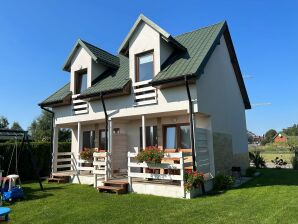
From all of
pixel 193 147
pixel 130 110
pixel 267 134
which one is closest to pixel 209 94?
pixel 193 147

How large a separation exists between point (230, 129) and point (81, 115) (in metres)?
8.92

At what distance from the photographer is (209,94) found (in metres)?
12.8

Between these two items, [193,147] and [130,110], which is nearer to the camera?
[193,147]

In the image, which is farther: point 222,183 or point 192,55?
point 192,55

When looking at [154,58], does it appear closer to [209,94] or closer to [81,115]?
[209,94]

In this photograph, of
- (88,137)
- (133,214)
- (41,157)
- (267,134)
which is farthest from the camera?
(267,134)

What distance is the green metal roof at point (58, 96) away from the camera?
1640 cm

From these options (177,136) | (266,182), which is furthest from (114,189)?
(266,182)

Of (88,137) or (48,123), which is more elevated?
(48,123)

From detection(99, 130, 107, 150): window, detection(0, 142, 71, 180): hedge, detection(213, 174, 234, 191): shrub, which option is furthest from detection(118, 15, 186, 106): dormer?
detection(0, 142, 71, 180): hedge

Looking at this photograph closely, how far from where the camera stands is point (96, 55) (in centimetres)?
1569

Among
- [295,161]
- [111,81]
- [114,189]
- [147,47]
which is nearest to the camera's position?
[114,189]

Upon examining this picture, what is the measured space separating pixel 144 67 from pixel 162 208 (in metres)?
7.52

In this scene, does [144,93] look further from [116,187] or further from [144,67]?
[116,187]
